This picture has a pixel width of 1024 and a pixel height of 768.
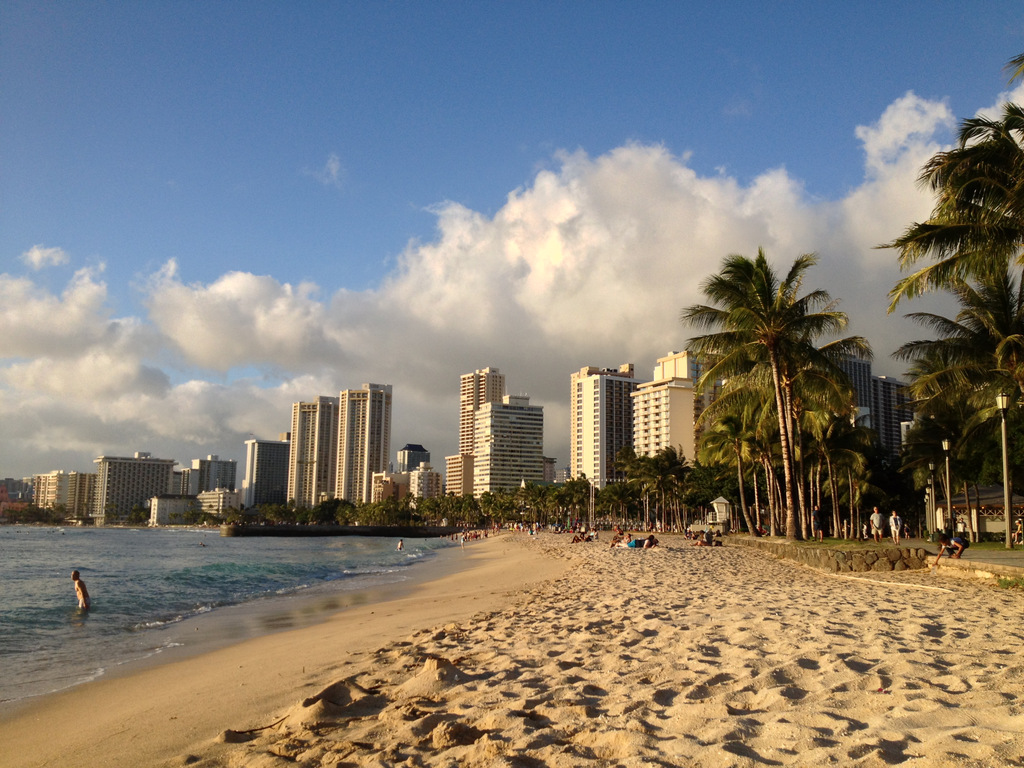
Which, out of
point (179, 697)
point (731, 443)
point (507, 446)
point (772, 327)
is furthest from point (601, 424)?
point (179, 697)

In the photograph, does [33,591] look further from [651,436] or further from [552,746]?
[651,436]

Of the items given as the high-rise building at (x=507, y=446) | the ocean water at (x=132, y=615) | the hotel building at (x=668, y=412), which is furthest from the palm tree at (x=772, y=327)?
the high-rise building at (x=507, y=446)

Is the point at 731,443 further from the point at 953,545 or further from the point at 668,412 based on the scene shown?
the point at 668,412

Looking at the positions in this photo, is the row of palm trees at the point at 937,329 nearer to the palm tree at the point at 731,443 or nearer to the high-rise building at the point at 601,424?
the palm tree at the point at 731,443

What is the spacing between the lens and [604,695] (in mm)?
5004

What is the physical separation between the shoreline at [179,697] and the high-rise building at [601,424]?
14723cm

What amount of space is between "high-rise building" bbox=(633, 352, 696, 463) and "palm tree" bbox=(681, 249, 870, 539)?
111 meters

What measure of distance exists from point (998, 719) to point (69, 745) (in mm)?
6372

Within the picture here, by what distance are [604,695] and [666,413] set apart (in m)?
138

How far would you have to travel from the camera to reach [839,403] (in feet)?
85.4

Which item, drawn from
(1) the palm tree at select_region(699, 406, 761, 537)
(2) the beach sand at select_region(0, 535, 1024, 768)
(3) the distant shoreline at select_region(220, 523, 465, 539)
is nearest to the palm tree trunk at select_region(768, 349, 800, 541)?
(1) the palm tree at select_region(699, 406, 761, 537)

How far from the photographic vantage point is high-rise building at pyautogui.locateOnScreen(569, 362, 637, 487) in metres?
158

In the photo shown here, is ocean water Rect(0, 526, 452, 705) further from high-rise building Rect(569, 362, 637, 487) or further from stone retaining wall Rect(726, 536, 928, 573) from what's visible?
high-rise building Rect(569, 362, 637, 487)

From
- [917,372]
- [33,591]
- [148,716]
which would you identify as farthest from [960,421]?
[33,591]
